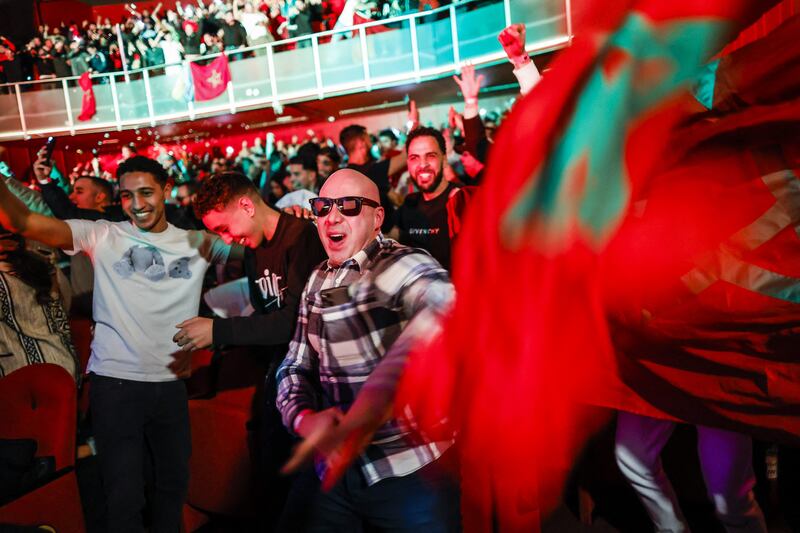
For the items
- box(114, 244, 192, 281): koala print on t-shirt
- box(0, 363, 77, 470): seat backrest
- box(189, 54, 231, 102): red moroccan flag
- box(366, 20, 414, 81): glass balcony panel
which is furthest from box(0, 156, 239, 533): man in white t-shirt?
box(189, 54, 231, 102): red moroccan flag

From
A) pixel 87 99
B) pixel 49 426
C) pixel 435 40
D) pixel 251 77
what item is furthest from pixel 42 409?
pixel 87 99

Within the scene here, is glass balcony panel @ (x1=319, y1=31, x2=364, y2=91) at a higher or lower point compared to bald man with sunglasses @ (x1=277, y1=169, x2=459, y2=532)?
higher

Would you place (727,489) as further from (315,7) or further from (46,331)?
(315,7)

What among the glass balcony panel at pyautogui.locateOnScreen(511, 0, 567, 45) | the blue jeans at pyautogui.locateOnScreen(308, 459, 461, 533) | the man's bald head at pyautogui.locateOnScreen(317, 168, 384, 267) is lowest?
the blue jeans at pyautogui.locateOnScreen(308, 459, 461, 533)

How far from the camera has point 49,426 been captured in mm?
3273

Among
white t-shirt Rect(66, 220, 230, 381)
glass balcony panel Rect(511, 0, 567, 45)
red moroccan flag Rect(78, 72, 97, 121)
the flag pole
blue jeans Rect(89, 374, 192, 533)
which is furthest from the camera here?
the flag pole

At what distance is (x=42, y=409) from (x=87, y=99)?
2048 cm

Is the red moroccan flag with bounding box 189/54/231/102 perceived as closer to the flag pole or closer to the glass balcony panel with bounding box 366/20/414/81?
the flag pole

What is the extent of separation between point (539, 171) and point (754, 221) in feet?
2.37

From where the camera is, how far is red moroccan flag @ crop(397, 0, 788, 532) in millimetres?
1589

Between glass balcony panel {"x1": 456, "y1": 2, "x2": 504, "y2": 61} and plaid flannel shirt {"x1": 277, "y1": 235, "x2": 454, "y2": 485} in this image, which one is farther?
glass balcony panel {"x1": 456, "y1": 2, "x2": 504, "y2": 61}

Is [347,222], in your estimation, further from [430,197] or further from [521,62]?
[430,197]

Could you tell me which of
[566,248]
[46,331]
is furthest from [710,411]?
[46,331]

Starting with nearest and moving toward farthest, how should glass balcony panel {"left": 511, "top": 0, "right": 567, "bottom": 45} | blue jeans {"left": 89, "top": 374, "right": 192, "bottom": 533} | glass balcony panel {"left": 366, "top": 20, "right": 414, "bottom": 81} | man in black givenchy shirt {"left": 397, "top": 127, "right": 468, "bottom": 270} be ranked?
1. blue jeans {"left": 89, "top": 374, "right": 192, "bottom": 533}
2. man in black givenchy shirt {"left": 397, "top": 127, "right": 468, "bottom": 270}
3. glass balcony panel {"left": 511, "top": 0, "right": 567, "bottom": 45}
4. glass balcony panel {"left": 366, "top": 20, "right": 414, "bottom": 81}
